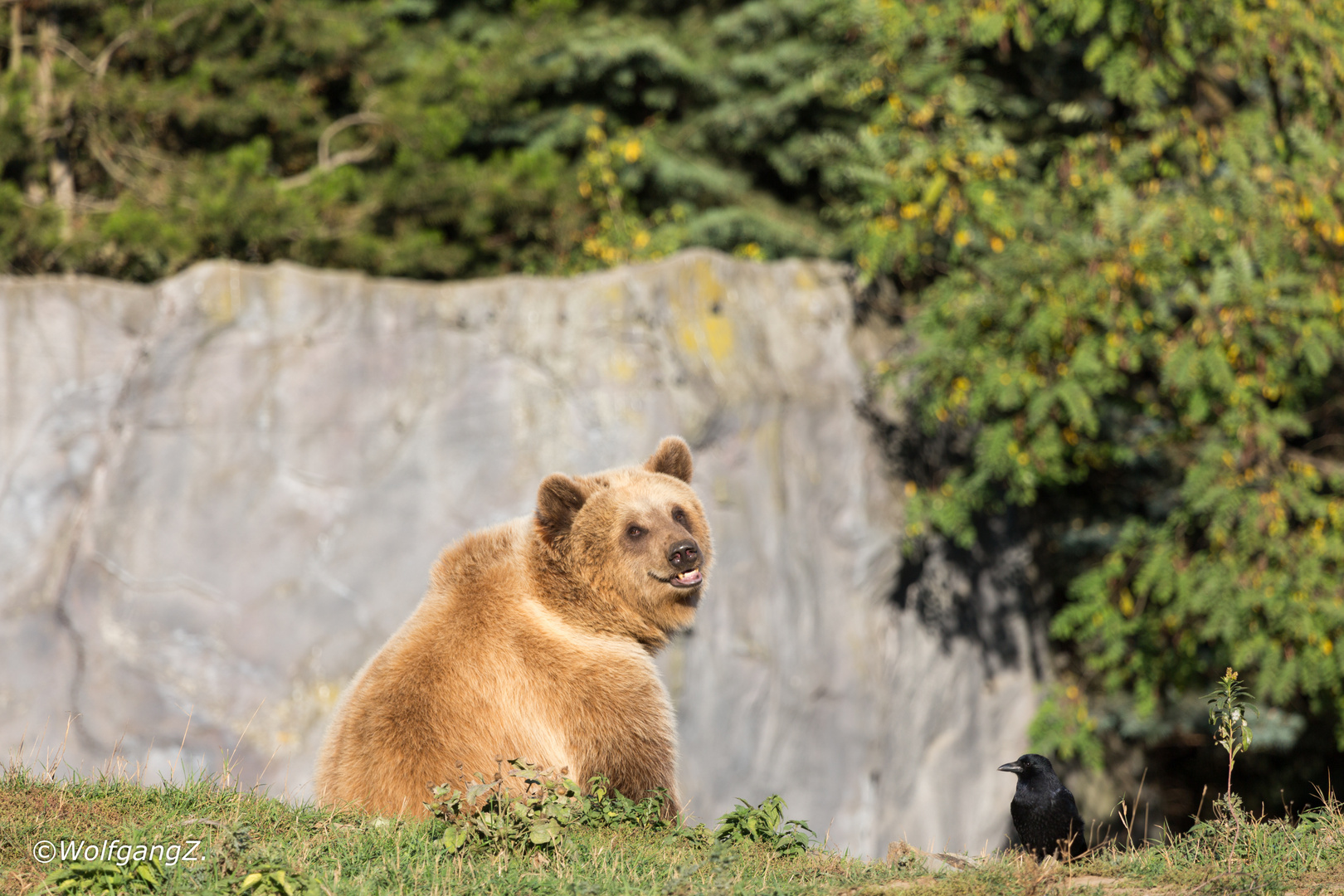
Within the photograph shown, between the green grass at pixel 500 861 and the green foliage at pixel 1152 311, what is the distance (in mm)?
5814

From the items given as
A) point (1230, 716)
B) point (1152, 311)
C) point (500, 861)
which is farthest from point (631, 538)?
point (1152, 311)

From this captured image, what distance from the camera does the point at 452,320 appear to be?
405 inches

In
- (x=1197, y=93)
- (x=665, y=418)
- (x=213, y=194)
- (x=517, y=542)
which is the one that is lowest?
(x=517, y=542)

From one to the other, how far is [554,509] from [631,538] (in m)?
0.36

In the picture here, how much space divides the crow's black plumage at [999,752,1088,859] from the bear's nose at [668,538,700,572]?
1.49 meters

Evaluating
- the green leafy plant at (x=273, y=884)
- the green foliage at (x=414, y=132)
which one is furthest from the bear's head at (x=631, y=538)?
the green foliage at (x=414, y=132)

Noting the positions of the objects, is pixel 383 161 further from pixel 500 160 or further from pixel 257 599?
pixel 257 599

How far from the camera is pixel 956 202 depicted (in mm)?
10602

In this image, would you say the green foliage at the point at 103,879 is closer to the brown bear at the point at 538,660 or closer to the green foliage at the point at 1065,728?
the brown bear at the point at 538,660

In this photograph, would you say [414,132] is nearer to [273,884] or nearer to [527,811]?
[527,811]

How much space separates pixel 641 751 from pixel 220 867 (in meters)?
1.51

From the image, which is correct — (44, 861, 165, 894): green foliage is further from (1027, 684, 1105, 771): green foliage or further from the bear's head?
(1027, 684, 1105, 771): green foliage

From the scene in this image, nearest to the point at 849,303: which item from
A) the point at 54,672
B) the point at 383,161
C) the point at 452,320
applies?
the point at 452,320

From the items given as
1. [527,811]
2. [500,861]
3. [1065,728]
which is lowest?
[1065,728]
